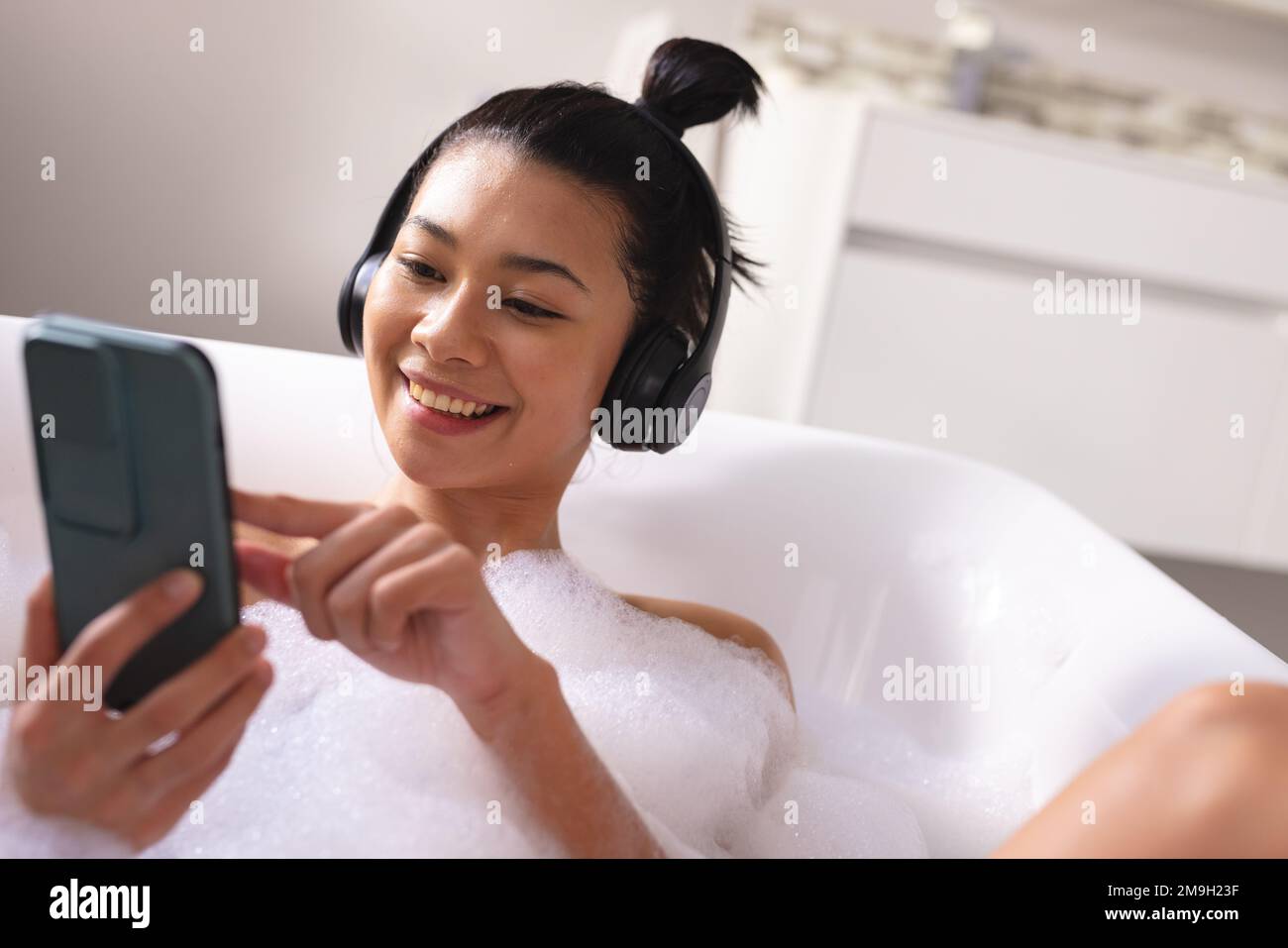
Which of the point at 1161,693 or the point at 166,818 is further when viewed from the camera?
the point at 1161,693

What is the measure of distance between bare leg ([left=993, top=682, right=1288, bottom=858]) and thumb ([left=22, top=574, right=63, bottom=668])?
0.49 m

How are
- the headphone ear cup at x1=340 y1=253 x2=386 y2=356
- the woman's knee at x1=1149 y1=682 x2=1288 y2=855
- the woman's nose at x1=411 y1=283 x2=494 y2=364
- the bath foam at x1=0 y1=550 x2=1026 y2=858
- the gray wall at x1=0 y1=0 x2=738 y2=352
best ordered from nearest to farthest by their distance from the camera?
the woman's knee at x1=1149 y1=682 x2=1288 y2=855 < the bath foam at x1=0 y1=550 x2=1026 y2=858 < the woman's nose at x1=411 y1=283 x2=494 y2=364 < the headphone ear cup at x1=340 y1=253 x2=386 y2=356 < the gray wall at x1=0 y1=0 x2=738 y2=352

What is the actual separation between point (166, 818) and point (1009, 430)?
1.92 m

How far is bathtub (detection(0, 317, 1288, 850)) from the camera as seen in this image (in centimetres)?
112

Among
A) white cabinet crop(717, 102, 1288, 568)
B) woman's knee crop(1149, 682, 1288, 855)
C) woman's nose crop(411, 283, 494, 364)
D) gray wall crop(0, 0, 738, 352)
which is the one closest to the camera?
woman's knee crop(1149, 682, 1288, 855)

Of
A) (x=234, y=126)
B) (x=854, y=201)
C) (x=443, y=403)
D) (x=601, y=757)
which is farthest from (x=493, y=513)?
(x=234, y=126)

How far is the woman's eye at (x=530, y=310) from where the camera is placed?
898 mm

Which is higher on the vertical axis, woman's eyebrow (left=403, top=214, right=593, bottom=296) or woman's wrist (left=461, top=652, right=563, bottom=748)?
woman's eyebrow (left=403, top=214, right=593, bottom=296)

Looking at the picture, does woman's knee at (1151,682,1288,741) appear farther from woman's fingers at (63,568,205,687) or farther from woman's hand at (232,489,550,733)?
woman's fingers at (63,568,205,687)

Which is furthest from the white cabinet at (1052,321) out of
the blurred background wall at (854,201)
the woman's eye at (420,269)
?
the woman's eye at (420,269)

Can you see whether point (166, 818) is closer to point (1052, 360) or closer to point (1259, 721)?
point (1259, 721)

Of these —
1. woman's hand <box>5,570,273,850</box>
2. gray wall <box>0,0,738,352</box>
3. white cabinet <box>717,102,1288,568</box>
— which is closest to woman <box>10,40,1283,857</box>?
woman's hand <box>5,570,273,850</box>
